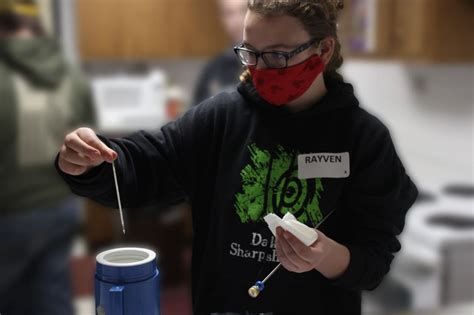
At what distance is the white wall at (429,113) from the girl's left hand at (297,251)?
1.94 meters

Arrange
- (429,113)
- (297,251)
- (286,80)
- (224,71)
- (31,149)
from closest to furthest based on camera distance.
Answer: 1. (297,251)
2. (286,80)
3. (31,149)
4. (224,71)
5. (429,113)

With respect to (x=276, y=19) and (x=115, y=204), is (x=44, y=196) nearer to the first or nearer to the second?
(x=115, y=204)

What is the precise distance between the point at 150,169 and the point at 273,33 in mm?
248

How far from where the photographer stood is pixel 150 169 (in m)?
0.75

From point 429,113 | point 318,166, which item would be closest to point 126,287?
point 318,166

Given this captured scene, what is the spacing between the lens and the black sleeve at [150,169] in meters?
0.70

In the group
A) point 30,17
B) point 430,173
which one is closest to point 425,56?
point 430,173

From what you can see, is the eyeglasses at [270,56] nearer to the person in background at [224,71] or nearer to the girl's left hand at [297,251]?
the girl's left hand at [297,251]

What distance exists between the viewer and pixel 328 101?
0.75m

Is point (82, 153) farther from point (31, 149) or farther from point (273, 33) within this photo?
point (31, 149)

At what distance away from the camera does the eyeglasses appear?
2.24 ft

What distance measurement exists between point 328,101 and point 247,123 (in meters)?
0.11

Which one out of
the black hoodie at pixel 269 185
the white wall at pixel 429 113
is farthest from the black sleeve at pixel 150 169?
the white wall at pixel 429 113

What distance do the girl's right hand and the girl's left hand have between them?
22cm
